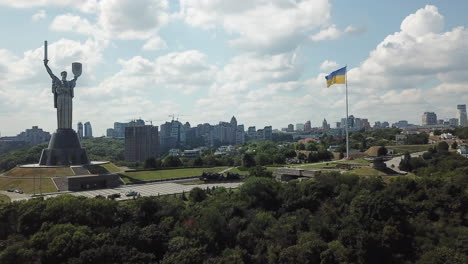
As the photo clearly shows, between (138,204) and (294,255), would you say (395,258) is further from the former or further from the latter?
(138,204)

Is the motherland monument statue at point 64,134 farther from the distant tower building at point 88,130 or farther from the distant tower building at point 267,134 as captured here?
the distant tower building at point 88,130

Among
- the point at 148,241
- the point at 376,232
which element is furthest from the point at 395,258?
the point at 148,241

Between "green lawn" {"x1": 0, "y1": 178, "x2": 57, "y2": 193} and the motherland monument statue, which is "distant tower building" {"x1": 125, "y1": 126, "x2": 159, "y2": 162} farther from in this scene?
"green lawn" {"x1": 0, "y1": 178, "x2": 57, "y2": 193}

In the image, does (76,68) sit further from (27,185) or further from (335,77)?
(335,77)

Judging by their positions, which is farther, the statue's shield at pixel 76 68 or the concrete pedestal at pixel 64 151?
the statue's shield at pixel 76 68

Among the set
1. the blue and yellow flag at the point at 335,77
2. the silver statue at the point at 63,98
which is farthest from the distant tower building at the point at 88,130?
the blue and yellow flag at the point at 335,77

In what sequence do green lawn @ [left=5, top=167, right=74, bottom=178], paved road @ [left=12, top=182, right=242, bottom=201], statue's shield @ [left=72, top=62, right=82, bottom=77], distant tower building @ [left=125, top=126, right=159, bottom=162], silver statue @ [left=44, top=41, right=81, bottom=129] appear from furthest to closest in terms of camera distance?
1. distant tower building @ [left=125, top=126, right=159, bottom=162]
2. statue's shield @ [left=72, top=62, right=82, bottom=77]
3. silver statue @ [left=44, top=41, right=81, bottom=129]
4. green lawn @ [left=5, top=167, right=74, bottom=178]
5. paved road @ [left=12, top=182, right=242, bottom=201]

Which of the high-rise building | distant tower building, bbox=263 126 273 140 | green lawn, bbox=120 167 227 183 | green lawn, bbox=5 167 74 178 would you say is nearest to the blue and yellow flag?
green lawn, bbox=120 167 227 183

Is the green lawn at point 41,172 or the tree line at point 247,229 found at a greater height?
the green lawn at point 41,172
